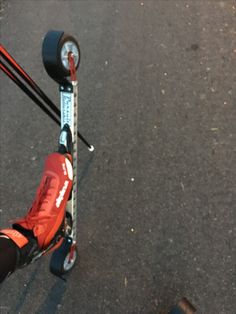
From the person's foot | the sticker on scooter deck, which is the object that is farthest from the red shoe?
the sticker on scooter deck

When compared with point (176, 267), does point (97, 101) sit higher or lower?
higher

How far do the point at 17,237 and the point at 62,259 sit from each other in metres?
0.35

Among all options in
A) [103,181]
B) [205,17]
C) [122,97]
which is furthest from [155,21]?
[103,181]

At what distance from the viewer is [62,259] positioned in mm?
1754

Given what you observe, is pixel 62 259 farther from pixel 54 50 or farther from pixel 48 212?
pixel 54 50

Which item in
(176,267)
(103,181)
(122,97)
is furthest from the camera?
(122,97)

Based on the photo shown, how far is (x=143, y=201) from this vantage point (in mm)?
1971

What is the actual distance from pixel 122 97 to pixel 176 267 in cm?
100

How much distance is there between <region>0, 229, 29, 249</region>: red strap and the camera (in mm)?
1450

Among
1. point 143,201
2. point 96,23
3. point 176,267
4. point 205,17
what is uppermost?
point 96,23

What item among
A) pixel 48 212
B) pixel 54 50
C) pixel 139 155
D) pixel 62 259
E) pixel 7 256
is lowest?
pixel 139 155

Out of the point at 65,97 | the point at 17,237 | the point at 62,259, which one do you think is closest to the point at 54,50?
the point at 65,97

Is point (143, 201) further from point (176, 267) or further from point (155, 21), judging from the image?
point (155, 21)

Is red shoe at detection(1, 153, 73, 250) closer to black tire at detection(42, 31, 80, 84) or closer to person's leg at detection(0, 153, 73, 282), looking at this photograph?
person's leg at detection(0, 153, 73, 282)
